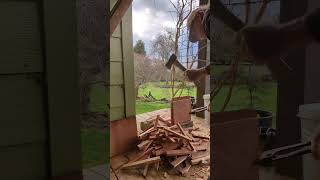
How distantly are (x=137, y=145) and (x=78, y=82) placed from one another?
267cm

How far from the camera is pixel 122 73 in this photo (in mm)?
3537

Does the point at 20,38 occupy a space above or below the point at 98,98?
above

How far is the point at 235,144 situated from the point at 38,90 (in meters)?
0.77

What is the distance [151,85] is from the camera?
212 inches

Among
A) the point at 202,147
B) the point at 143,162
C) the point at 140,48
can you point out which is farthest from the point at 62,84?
the point at 140,48

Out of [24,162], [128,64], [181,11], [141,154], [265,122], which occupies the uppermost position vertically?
[181,11]

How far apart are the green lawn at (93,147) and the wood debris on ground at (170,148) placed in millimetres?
2048

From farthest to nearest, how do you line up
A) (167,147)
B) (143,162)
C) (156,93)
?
(156,93)
(167,147)
(143,162)

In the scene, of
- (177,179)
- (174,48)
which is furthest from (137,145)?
(174,48)

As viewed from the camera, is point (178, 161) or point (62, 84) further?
point (178, 161)

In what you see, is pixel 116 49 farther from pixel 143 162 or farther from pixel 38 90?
pixel 38 90

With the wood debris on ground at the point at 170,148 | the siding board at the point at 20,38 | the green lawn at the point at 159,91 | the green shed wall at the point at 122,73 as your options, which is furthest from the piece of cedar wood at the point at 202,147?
the siding board at the point at 20,38

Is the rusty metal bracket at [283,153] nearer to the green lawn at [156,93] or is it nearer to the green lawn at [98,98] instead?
the green lawn at [98,98]

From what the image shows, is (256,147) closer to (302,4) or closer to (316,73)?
(316,73)
